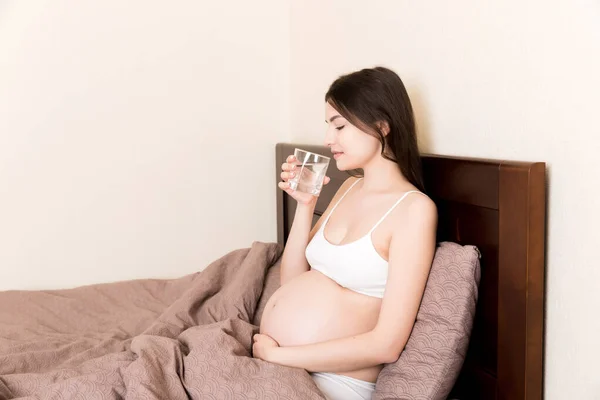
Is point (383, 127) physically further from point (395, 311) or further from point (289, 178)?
point (395, 311)

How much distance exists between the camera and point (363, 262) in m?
1.53

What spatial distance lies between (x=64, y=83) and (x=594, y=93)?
6.24ft

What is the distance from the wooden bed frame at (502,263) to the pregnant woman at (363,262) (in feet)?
0.28

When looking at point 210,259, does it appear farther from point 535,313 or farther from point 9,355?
point 535,313

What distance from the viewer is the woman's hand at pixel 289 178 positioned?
1661 millimetres

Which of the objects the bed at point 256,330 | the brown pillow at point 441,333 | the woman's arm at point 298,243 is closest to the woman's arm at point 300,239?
the woman's arm at point 298,243

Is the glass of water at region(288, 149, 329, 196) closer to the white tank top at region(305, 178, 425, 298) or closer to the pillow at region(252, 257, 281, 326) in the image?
the white tank top at region(305, 178, 425, 298)

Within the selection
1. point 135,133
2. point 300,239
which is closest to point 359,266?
point 300,239

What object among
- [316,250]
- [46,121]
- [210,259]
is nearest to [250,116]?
[210,259]

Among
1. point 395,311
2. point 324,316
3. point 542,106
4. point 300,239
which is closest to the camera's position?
point 542,106

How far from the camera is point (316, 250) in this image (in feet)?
5.52

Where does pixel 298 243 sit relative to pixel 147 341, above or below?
above

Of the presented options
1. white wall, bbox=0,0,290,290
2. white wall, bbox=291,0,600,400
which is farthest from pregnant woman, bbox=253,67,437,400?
white wall, bbox=0,0,290,290

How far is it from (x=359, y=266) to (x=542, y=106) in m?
0.51
